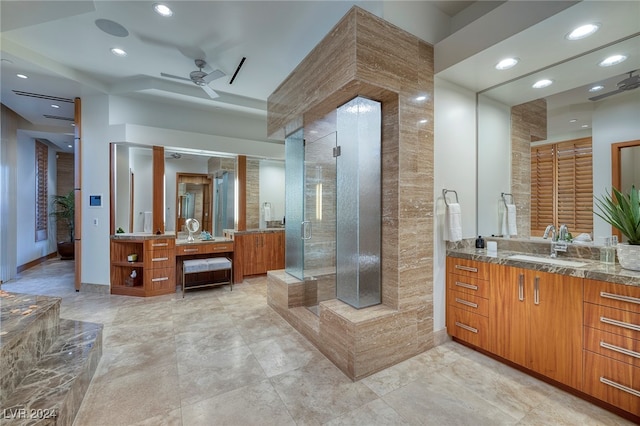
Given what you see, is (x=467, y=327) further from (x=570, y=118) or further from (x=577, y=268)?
(x=570, y=118)

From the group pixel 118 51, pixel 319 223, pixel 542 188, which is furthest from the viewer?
pixel 319 223

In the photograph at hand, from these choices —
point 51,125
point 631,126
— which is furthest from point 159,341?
point 51,125

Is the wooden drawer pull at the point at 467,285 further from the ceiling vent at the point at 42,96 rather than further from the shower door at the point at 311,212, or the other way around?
the ceiling vent at the point at 42,96

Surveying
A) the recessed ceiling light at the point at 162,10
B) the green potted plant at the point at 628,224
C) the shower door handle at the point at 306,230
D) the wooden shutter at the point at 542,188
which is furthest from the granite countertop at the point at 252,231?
the green potted plant at the point at 628,224

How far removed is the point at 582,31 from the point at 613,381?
2469 millimetres

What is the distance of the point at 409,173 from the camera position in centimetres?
241

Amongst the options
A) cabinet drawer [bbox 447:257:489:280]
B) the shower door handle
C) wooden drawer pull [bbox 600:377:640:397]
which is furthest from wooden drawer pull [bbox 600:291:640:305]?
the shower door handle

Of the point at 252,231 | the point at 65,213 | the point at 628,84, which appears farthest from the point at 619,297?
the point at 65,213

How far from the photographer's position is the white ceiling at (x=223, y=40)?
82.1 inches

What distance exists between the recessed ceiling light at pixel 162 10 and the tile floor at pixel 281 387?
332 cm

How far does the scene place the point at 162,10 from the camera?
2656mm

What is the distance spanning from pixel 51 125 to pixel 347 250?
7.00 m

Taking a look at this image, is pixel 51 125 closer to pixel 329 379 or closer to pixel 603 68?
pixel 329 379

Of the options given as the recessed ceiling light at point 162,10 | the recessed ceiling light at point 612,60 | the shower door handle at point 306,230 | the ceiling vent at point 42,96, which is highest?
the recessed ceiling light at point 162,10
